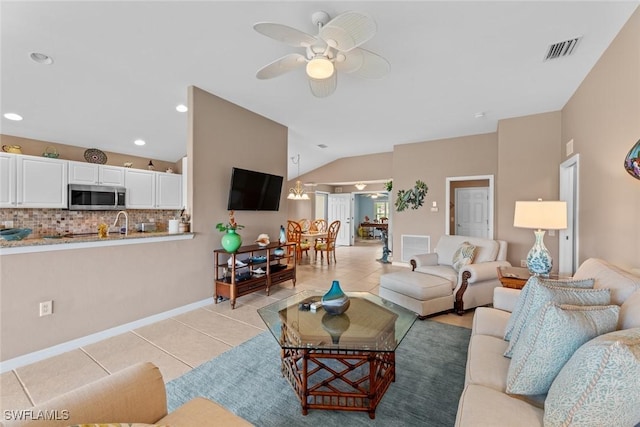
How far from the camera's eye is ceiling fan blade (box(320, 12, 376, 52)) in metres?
1.61

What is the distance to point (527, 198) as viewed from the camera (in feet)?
13.7

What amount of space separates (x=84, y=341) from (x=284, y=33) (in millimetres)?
3149

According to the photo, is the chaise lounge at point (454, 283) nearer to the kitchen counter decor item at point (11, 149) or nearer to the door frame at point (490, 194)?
the door frame at point (490, 194)

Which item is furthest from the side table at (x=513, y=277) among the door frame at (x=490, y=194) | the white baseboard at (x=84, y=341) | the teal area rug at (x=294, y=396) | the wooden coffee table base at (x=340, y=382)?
the white baseboard at (x=84, y=341)

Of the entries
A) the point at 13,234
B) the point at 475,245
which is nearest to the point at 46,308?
the point at 13,234

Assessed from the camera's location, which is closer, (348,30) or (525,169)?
(348,30)

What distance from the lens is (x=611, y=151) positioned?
7.47 feet

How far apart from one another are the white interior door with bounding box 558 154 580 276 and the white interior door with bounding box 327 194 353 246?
21.2ft

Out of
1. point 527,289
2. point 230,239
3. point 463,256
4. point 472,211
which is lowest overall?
point 463,256

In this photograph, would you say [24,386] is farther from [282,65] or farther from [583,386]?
[583,386]

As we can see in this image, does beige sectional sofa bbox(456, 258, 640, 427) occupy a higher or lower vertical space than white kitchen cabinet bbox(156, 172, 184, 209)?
lower

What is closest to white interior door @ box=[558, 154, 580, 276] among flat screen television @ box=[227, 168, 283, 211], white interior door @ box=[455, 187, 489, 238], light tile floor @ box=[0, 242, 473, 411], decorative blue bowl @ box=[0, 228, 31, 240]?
light tile floor @ box=[0, 242, 473, 411]

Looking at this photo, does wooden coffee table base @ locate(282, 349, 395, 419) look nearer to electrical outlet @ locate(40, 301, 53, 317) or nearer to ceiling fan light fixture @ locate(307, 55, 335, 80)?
ceiling fan light fixture @ locate(307, 55, 335, 80)

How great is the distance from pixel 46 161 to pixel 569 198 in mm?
7304
